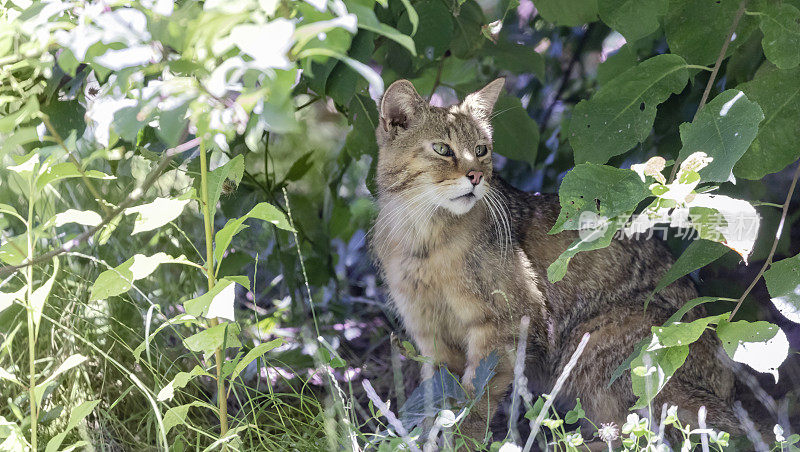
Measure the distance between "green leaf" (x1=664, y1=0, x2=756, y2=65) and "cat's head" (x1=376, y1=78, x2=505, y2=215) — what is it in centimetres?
90

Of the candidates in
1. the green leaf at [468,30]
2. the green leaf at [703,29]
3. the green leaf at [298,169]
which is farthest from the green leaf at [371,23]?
the green leaf at [298,169]

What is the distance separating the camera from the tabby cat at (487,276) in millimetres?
2975

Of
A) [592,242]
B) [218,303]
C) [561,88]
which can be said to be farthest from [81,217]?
[561,88]

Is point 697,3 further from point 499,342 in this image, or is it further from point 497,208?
point 499,342

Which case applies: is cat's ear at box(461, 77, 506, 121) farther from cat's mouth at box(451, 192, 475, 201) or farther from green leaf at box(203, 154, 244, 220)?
green leaf at box(203, 154, 244, 220)

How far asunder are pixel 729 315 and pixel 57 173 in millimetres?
1881

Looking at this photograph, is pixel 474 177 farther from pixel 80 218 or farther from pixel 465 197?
pixel 80 218

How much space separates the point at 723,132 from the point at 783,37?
46 cm

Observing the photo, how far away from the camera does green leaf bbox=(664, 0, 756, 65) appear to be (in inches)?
94.5

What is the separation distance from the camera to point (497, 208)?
322cm

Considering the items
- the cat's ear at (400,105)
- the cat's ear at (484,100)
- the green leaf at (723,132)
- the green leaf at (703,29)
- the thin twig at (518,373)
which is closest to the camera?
the green leaf at (723,132)

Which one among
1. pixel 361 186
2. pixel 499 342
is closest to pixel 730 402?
pixel 499 342

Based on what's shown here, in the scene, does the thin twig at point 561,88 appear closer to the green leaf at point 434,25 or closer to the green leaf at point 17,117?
the green leaf at point 434,25

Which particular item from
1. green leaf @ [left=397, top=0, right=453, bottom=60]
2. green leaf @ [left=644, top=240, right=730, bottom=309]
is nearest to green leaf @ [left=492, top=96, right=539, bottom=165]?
green leaf @ [left=397, top=0, right=453, bottom=60]
